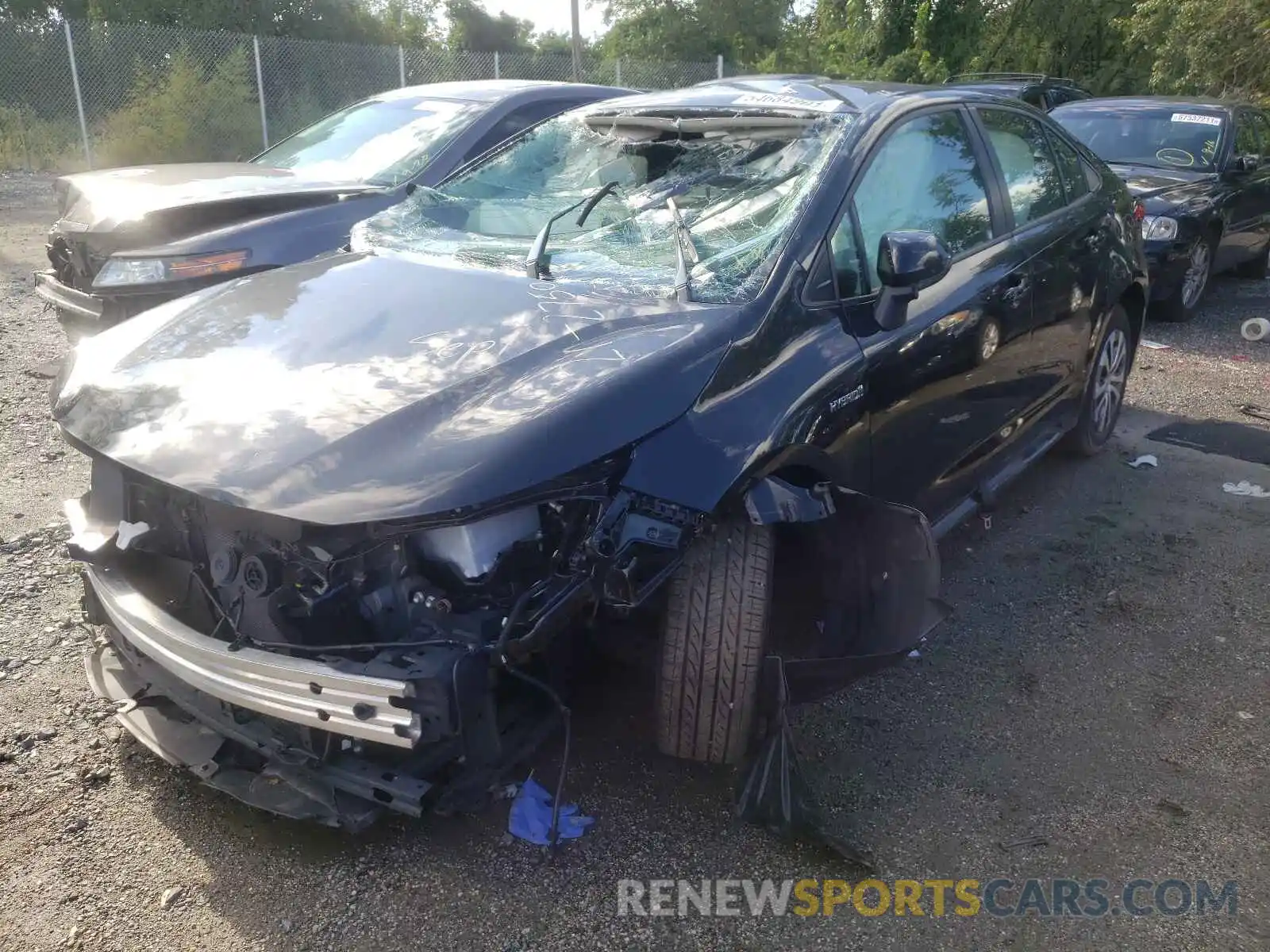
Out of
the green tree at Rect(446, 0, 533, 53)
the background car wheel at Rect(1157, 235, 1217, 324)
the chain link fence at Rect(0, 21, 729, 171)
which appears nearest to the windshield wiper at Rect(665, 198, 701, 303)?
the background car wheel at Rect(1157, 235, 1217, 324)

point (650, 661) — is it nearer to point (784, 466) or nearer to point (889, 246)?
point (784, 466)

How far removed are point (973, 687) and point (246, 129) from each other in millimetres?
14563

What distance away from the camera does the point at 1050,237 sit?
161 inches

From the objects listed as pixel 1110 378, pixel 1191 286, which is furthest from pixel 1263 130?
pixel 1110 378

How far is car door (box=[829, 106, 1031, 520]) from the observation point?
304 cm

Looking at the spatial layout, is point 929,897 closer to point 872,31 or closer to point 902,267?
point 902,267

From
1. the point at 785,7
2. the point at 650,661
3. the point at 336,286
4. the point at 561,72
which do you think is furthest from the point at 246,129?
the point at 785,7

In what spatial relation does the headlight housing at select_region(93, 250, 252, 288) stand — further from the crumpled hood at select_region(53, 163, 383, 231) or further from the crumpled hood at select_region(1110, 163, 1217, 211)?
the crumpled hood at select_region(1110, 163, 1217, 211)

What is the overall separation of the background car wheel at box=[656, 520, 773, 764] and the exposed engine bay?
0.54ft

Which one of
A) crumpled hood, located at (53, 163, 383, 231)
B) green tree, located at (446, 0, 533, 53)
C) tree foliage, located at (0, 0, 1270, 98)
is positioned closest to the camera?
crumpled hood, located at (53, 163, 383, 231)

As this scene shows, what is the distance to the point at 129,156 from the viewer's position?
548 inches

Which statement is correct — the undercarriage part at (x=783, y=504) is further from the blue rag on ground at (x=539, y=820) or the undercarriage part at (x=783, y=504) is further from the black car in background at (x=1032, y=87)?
the black car in background at (x=1032, y=87)

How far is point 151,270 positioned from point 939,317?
12.1 ft

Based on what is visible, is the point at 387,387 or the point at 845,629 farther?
the point at 845,629
